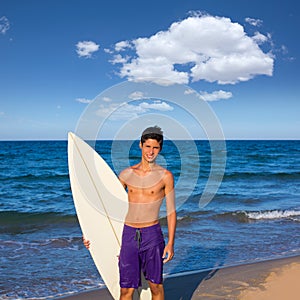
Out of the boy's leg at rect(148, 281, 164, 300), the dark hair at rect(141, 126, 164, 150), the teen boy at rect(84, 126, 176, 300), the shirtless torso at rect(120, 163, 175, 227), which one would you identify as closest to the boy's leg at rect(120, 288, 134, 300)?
the teen boy at rect(84, 126, 176, 300)

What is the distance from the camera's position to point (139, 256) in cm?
293

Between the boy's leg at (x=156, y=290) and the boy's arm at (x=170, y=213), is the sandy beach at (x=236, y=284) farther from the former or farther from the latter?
the boy's arm at (x=170, y=213)

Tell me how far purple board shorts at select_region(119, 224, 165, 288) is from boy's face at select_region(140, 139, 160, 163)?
570mm

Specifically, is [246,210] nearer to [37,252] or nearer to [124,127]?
[37,252]

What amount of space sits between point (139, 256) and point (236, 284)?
1891 millimetres

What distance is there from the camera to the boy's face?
2.96 m

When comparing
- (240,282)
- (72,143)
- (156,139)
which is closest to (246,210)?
(240,282)

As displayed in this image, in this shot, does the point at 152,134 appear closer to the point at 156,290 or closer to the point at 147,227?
the point at 147,227

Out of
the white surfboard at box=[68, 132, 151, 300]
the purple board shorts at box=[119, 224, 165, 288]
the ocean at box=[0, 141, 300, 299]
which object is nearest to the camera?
the purple board shorts at box=[119, 224, 165, 288]

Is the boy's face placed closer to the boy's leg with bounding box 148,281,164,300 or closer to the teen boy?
the teen boy

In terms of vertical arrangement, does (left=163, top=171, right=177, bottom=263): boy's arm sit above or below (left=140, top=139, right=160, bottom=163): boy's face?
below

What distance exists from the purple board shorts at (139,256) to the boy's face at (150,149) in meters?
0.57

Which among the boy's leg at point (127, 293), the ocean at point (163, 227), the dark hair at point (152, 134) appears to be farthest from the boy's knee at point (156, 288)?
the ocean at point (163, 227)

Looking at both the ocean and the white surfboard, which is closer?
the white surfboard
